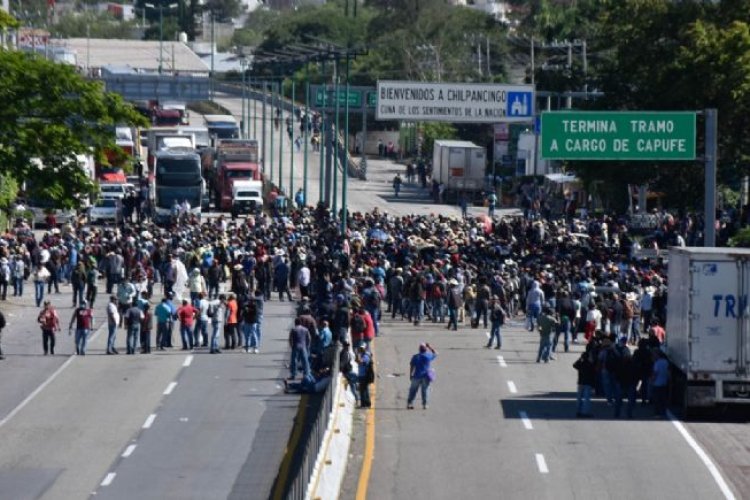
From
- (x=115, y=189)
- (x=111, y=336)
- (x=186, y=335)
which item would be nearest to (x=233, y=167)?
(x=115, y=189)

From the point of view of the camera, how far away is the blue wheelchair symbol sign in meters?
59.3

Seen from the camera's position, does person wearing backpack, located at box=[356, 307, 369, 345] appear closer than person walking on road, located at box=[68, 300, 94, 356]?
Yes

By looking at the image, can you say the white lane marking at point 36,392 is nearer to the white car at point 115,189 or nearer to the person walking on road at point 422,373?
the person walking on road at point 422,373

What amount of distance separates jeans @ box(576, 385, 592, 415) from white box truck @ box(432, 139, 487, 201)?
57.2 meters

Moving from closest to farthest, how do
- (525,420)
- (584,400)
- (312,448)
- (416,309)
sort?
1. (312,448)
2. (525,420)
3. (584,400)
4. (416,309)

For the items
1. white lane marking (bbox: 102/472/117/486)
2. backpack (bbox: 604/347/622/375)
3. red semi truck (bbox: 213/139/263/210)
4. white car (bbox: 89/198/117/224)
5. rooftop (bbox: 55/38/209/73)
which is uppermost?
rooftop (bbox: 55/38/209/73)

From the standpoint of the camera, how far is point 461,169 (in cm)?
9000

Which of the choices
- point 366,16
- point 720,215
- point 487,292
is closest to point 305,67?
point 366,16

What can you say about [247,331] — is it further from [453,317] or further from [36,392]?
[453,317]

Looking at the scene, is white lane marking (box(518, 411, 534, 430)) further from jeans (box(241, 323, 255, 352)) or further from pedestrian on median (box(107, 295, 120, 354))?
pedestrian on median (box(107, 295, 120, 354))

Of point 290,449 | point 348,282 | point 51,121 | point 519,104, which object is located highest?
point 519,104

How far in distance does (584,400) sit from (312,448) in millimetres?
9924

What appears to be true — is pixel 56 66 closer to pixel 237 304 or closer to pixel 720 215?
pixel 237 304

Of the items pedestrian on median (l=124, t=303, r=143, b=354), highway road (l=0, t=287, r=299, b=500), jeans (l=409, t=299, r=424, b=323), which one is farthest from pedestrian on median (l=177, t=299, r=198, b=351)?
jeans (l=409, t=299, r=424, b=323)
